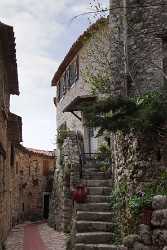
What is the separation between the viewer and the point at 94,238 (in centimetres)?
1092

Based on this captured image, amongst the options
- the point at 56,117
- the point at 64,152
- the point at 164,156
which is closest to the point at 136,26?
the point at 164,156

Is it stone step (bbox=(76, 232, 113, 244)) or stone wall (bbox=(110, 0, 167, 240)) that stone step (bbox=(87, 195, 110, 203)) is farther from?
stone step (bbox=(76, 232, 113, 244))

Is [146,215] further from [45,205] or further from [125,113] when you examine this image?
[45,205]

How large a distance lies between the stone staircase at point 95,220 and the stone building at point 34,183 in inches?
740

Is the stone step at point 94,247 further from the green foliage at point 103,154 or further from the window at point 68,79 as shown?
the window at point 68,79

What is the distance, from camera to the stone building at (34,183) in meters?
33.1

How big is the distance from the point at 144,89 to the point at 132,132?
2.77 m

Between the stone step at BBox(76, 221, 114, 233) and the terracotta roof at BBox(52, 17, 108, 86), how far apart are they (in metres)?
9.12

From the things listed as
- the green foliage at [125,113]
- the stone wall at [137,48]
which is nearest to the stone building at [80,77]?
the stone wall at [137,48]

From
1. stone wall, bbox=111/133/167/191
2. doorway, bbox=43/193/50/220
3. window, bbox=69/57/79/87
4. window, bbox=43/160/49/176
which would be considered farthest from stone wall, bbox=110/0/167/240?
window, bbox=43/160/49/176

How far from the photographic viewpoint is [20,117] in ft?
52.0

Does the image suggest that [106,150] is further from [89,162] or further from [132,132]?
[132,132]

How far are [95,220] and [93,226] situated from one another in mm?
446

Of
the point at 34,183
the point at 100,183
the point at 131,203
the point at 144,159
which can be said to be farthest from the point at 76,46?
the point at 34,183
